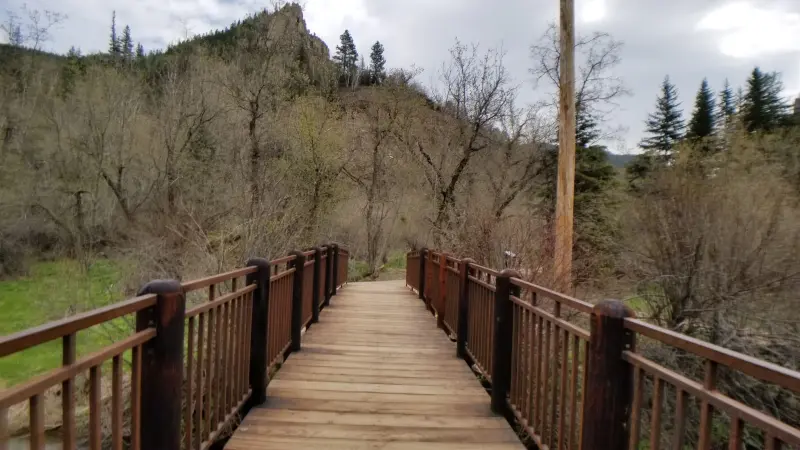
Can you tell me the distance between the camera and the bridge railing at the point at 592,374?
146cm

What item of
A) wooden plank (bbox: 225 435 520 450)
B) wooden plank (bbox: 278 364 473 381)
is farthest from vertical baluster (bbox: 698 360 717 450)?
wooden plank (bbox: 278 364 473 381)

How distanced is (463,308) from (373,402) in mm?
1703

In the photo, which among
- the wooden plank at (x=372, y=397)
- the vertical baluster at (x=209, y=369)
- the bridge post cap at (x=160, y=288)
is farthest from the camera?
the wooden plank at (x=372, y=397)

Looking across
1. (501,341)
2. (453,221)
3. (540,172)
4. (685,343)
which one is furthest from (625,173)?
(685,343)

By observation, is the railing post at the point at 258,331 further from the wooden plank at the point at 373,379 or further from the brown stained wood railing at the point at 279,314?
the wooden plank at the point at 373,379

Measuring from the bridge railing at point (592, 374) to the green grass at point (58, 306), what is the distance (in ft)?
20.7

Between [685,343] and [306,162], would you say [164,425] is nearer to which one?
[685,343]

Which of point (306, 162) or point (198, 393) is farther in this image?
point (306, 162)

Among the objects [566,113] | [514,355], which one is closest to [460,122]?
[566,113]

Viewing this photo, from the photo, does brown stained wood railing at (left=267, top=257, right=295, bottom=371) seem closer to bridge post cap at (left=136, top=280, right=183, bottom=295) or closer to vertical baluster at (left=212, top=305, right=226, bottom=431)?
vertical baluster at (left=212, top=305, right=226, bottom=431)

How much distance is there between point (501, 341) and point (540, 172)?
17759 mm

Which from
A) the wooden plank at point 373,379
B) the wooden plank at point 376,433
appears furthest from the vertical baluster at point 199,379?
the wooden plank at point 373,379

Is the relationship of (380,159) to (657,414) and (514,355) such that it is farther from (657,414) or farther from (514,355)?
(657,414)

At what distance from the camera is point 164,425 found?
6.77 ft
